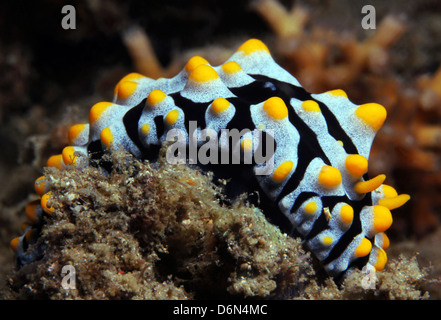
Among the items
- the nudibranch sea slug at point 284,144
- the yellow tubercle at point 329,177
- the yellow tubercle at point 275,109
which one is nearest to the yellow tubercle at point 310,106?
the nudibranch sea slug at point 284,144

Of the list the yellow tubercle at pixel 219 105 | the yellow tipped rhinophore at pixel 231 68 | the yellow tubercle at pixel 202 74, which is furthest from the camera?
the yellow tipped rhinophore at pixel 231 68

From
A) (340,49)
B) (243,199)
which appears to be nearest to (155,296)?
(243,199)

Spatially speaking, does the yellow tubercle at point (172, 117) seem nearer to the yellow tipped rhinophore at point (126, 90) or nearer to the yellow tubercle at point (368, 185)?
the yellow tipped rhinophore at point (126, 90)

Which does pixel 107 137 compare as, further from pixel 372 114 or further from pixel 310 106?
pixel 372 114

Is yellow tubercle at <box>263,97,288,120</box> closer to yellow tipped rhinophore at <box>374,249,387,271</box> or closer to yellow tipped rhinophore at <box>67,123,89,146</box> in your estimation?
yellow tipped rhinophore at <box>374,249,387,271</box>

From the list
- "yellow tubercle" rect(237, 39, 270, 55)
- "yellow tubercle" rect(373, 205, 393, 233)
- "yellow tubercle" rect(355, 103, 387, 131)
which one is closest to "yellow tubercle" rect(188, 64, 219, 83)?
"yellow tubercle" rect(237, 39, 270, 55)

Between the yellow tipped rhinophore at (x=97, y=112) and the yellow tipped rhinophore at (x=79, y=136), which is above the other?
the yellow tipped rhinophore at (x=97, y=112)

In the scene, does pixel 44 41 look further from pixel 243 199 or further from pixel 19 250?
pixel 243 199
